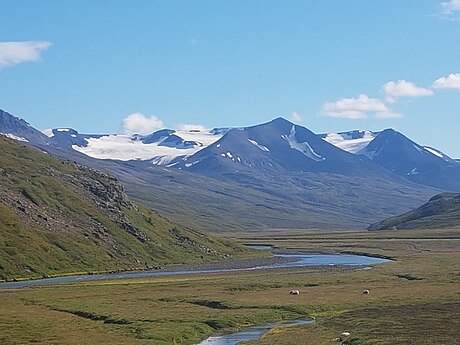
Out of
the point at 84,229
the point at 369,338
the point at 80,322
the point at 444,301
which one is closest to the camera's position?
the point at 369,338

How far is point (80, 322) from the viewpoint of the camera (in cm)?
8481

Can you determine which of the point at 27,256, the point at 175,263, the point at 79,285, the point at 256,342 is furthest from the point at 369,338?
the point at 175,263

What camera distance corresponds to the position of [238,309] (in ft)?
314

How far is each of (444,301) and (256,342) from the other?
35.3 meters

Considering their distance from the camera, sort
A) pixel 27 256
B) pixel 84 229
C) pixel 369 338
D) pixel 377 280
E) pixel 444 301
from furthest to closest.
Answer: pixel 84 229, pixel 27 256, pixel 377 280, pixel 444 301, pixel 369 338

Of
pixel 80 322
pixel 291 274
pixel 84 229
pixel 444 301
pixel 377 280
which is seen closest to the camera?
pixel 80 322

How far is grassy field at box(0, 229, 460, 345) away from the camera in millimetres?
74812

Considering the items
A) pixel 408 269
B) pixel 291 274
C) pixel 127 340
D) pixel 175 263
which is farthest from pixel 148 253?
pixel 127 340

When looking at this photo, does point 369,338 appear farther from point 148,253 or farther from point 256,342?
point 148,253

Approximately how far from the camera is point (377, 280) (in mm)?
132250

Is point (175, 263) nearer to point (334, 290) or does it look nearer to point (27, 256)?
point (27, 256)

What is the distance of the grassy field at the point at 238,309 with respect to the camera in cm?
7481

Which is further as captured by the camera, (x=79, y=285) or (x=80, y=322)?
(x=79, y=285)

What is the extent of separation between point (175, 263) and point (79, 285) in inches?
2431
